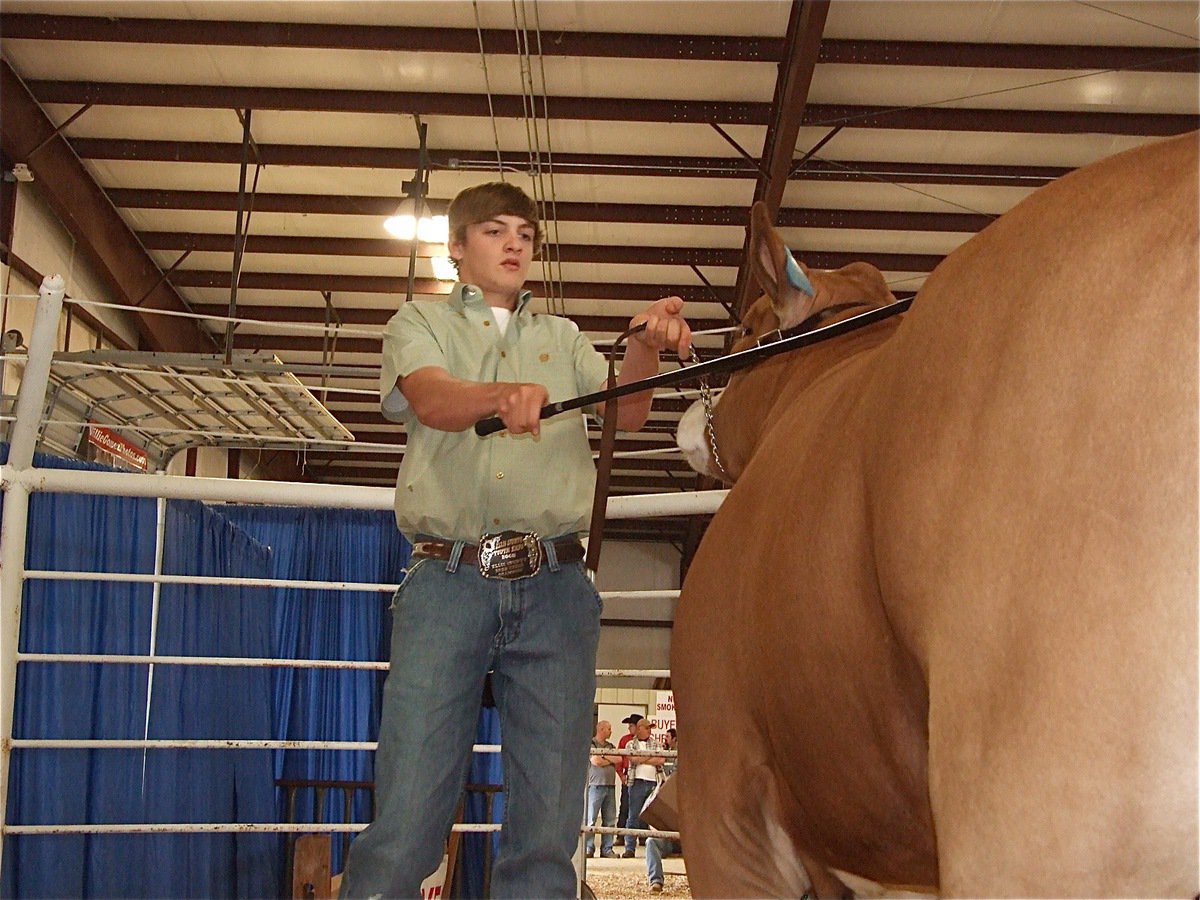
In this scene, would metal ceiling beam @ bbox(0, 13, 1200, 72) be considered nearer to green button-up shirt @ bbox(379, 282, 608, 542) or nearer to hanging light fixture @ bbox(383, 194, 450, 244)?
hanging light fixture @ bbox(383, 194, 450, 244)

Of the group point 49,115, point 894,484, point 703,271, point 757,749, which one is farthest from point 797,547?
point 703,271

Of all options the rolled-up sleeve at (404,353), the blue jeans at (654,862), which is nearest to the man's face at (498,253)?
the rolled-up sleeve at (404,353)

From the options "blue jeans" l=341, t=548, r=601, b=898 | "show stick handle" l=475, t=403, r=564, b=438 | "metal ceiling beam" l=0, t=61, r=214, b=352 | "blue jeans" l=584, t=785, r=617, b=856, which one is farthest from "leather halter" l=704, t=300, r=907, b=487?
"metal ceiling beam" l=0, t=61, r=214, b=352

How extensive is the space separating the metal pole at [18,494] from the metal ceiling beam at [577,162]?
8.13 metres

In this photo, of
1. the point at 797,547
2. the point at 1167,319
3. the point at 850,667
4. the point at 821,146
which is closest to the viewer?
the point at 1167,319

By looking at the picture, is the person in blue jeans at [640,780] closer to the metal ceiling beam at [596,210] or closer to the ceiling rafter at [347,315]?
the ceiling rafter at [347,315]

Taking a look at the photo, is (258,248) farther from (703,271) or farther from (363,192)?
(703,271)

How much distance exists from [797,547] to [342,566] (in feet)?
26.0

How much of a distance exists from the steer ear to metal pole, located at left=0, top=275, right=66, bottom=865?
1.83 m

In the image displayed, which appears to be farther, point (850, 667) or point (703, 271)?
point (703, 271)

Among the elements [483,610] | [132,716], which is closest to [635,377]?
[483,610]

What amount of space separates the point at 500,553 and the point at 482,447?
229 millimetres

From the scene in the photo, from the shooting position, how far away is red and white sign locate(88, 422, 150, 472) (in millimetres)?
10961

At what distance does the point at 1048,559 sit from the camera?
3.66 feet
